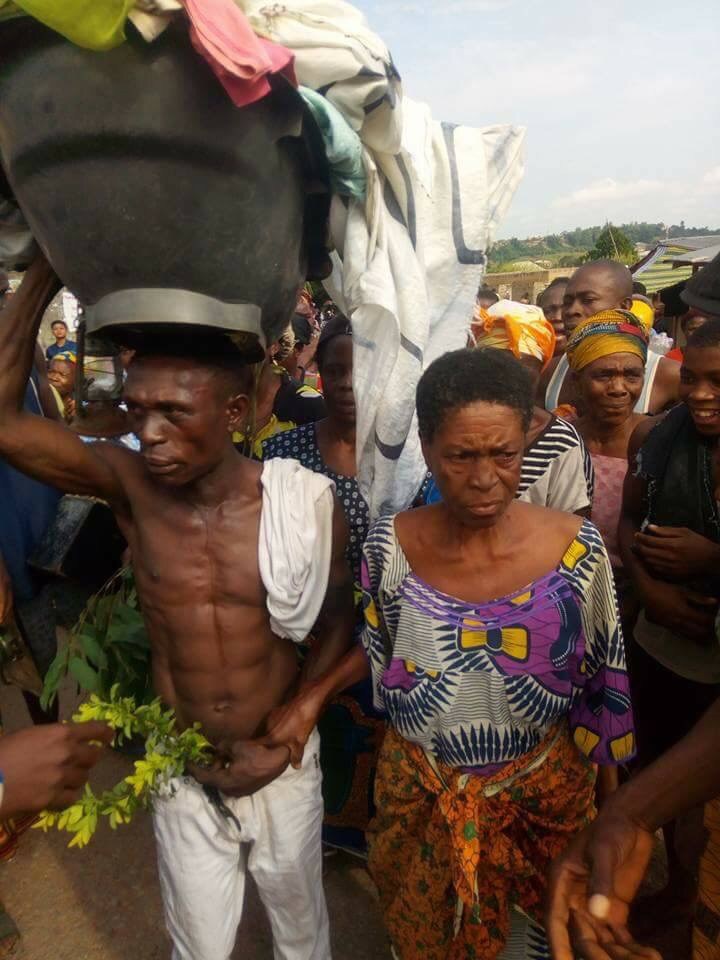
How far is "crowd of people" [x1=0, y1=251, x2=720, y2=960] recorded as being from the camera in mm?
1520

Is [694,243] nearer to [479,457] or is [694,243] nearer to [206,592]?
[479,457]

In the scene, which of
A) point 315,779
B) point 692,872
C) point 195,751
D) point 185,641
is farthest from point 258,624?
point 692,872

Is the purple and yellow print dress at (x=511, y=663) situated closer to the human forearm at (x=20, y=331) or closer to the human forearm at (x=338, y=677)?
the human forearm at (x=338, y=677)

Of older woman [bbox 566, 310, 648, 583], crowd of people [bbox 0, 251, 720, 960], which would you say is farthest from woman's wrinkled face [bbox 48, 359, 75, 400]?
older woman [bbox 566, 310, 648, 583]

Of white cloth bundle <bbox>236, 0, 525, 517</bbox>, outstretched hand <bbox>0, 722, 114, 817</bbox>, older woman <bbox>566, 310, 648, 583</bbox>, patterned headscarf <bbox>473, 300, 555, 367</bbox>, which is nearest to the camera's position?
white cloth bundle <bbox>236, 0, 525, 517</bbox>

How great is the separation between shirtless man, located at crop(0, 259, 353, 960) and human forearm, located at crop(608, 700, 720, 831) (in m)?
0.84

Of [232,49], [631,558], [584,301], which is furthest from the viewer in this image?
[584,301]

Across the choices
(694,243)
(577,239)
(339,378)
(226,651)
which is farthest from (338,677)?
(577,239)

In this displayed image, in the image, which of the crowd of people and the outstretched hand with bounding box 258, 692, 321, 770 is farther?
the outstretched hand with bounding box 258, 692, 321, 770

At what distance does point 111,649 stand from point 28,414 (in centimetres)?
75

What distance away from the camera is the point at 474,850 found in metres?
1.64

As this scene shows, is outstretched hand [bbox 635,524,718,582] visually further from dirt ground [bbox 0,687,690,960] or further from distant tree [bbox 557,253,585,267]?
distant tree [bbox 557,253,585,267]

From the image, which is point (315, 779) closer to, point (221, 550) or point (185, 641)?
point (185, 641)

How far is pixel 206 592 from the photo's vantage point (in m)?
1.77
